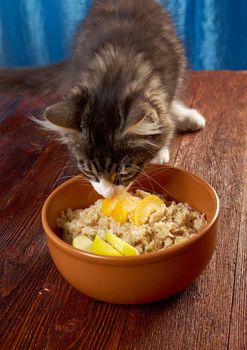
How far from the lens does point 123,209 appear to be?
970 mm

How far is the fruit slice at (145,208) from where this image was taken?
0.93 m

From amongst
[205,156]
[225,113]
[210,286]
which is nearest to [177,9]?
[225,113]

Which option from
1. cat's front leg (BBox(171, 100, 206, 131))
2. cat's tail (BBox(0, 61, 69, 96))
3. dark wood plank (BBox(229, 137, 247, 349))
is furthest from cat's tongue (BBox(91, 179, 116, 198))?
cat's tail (BBox(0, 61, 69, 96))

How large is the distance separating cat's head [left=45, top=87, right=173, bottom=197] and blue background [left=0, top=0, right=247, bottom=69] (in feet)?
3.77

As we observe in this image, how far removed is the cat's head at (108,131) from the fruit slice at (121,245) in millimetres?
177

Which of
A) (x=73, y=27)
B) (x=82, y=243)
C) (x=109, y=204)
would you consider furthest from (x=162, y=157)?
(x=73, y=27)

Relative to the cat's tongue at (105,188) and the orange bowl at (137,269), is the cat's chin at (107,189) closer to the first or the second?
the cat's tongue at (105,188)

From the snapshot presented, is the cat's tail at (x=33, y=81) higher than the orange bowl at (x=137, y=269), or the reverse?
the orange bowl at (x=137, y=269)

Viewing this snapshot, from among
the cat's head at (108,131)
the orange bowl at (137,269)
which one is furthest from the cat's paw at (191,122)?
the orange bowl at (137,269)

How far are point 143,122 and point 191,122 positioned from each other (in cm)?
50

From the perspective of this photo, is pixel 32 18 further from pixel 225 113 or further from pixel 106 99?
pixel 106 99

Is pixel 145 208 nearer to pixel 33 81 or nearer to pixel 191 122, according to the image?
pixel 191 122

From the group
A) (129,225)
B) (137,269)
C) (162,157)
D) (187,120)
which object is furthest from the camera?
(187,120)

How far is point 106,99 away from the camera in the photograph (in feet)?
3.49
